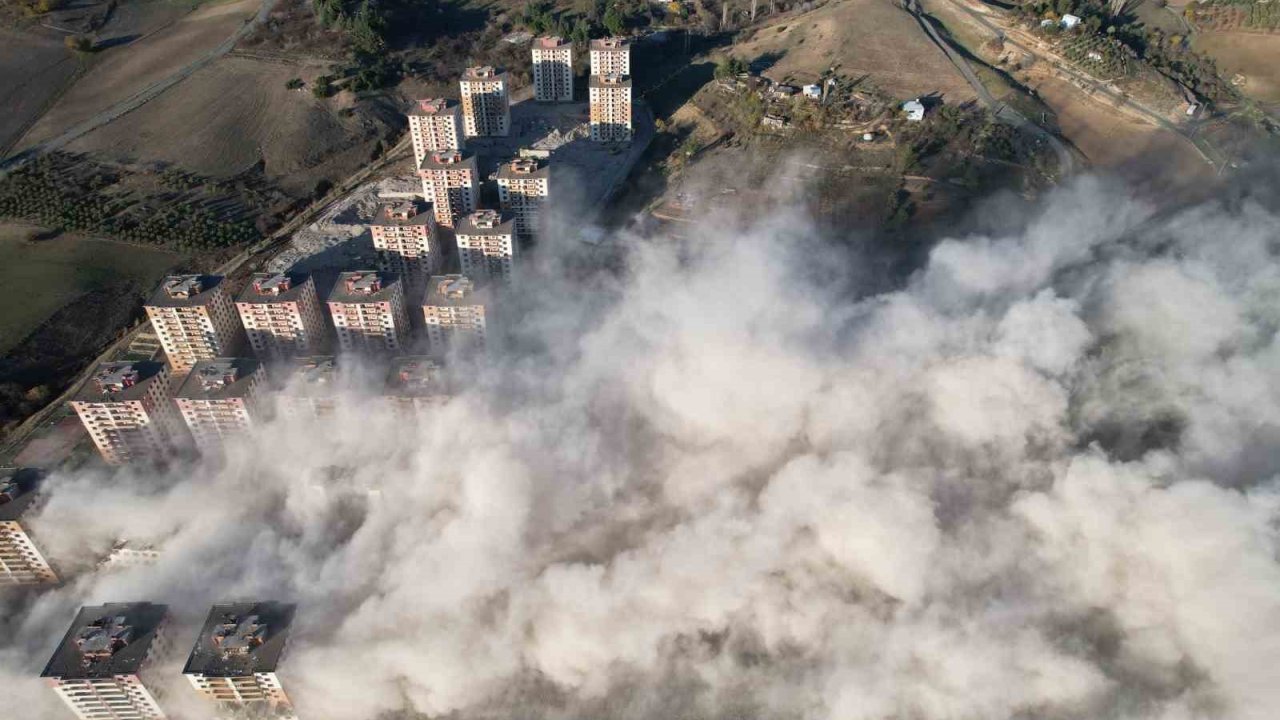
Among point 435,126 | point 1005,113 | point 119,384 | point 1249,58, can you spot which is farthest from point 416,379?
point 1249,58

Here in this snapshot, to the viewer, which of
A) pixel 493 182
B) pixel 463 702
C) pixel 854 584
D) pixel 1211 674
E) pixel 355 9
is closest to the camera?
pixel 1211 674

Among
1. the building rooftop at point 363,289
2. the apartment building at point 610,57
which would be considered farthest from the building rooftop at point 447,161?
the apartment building at point 610,57

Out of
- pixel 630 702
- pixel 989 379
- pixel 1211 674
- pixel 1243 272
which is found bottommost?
pixel 630 702

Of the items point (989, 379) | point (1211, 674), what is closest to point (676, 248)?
point (989, 379)

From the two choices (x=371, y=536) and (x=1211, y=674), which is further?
(x=371, y=536)

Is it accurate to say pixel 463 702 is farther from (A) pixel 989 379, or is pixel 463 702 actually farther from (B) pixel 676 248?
(B) pixel 676 248

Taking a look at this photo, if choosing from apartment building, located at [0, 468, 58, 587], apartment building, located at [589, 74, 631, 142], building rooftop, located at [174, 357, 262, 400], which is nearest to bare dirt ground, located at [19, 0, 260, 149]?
building rooftop, located at [174, 357, 262, 400]

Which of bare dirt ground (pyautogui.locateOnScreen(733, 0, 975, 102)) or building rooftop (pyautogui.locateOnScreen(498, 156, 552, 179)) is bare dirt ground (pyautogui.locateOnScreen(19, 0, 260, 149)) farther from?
bare dirt ground (pyautogui.locateOnScreen(733, 0, 975, 102))
